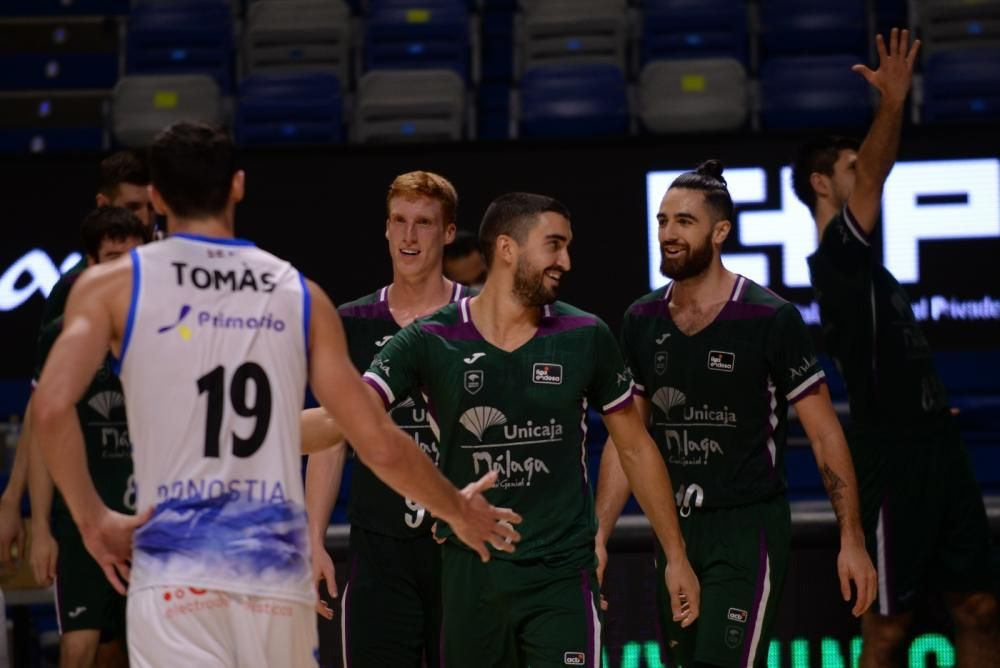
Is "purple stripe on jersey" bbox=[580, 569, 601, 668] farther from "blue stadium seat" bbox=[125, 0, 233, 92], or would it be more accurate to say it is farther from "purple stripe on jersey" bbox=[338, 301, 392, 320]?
"blue stadium seat" bbox=[125, 0, 233, 92]

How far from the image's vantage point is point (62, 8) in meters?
13.7

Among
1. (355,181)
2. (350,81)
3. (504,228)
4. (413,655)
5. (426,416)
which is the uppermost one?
(350,81)

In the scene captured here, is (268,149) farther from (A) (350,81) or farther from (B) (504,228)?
(B) (504,228)

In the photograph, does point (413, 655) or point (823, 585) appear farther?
point (823, 585)

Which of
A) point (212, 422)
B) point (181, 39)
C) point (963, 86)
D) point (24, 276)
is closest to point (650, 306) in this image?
point (212, 422)

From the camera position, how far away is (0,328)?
10.2 m

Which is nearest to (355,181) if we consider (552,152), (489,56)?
(552,152)

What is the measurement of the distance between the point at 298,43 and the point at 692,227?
7.43 meters

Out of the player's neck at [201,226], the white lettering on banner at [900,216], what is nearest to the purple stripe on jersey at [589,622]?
the player's neck at [201,226]

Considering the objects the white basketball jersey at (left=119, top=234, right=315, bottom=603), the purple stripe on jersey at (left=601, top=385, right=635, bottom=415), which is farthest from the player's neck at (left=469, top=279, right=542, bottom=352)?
the white basketball jersey at (left=119, top=234, right=315, bottom=603)

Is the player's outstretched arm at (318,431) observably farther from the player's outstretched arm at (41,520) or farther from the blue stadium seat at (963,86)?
the blue stadium seat at (963,86)

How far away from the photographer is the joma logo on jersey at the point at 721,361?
5.73 meters

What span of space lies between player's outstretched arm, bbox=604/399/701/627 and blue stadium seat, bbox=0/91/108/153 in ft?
27.3

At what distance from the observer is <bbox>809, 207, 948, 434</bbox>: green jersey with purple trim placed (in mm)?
6480
